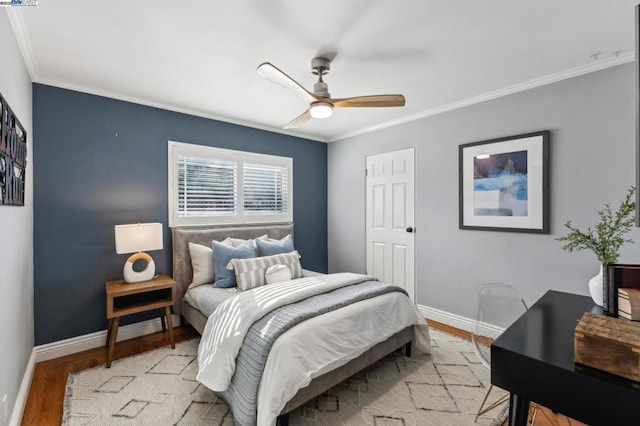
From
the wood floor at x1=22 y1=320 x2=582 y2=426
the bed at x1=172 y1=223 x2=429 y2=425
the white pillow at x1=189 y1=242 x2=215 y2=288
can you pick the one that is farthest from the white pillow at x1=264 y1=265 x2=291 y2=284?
the wood floor at x1=22 y1=320 x2=582 y2=426

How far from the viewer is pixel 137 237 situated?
275 centimetres

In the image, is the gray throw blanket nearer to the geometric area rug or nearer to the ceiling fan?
the geometric area rug

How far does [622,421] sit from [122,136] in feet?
12.8

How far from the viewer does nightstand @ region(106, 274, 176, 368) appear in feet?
8.38

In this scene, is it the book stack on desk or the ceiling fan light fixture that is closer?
the book stack on desk

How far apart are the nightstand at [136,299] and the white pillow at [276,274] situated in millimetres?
909

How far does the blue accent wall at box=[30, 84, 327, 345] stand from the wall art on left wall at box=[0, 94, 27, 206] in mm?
715

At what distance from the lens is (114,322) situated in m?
2.59

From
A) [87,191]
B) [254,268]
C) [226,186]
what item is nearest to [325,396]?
[254,268]

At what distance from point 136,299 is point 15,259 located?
1.13 m

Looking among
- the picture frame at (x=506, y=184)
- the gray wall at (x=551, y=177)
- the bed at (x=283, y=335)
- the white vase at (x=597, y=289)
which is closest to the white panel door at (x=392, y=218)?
the gray wall at (x=551, y=177)

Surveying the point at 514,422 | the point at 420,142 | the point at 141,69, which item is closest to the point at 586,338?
the point at 514,422

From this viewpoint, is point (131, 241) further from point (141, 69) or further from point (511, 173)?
point (511, 173)

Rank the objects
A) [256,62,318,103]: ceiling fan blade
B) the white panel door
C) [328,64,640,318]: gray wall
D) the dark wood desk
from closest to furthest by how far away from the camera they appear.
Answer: the dark wood desk
[256,62,318,103]: ceiling fan blade
[328,64,640,318]: gray wall
the white panel door
